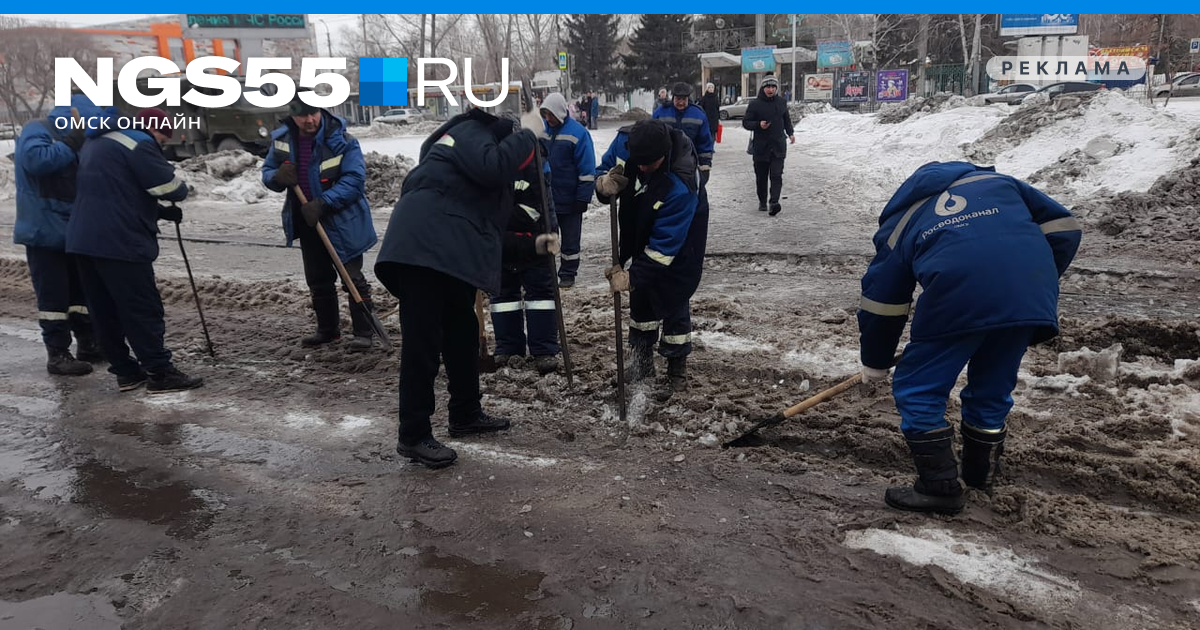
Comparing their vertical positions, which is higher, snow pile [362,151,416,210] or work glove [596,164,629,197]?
snow pile [362,151,416,210]

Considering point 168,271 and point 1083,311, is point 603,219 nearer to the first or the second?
point 168,271

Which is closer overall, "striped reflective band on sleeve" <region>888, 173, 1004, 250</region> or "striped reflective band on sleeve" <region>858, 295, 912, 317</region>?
"striped reflective band on sleeve" <region>888, 173, 1004, 250</region>

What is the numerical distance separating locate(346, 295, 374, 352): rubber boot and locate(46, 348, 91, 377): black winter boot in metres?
1.78

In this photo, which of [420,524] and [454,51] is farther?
[454,51]

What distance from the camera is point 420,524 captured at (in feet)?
10.4

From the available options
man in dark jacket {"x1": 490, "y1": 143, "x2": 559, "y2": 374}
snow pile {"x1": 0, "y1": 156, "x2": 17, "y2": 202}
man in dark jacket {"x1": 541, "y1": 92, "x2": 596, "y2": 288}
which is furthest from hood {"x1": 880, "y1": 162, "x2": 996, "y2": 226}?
snow pile {"x1": 0, "y1": 156, "x2": 17, "y2": 202}

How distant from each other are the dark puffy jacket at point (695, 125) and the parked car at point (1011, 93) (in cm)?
2064

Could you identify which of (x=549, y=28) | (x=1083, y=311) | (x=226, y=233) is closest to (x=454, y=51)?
(x=549, y=28)

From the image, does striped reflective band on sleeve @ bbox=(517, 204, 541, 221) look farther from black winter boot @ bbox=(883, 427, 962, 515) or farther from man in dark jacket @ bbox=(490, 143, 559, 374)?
black winter boot @ bbox=(883, 427, 962, 515)

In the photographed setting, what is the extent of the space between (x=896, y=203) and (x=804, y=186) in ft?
30.2

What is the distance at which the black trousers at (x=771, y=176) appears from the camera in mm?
9891

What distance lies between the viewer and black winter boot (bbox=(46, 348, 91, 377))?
5.29m

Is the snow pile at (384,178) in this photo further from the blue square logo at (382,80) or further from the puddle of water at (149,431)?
the blue square logo at (382,80)

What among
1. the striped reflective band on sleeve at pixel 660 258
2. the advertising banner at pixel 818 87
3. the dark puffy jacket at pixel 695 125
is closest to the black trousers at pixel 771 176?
the dark puffy jacket at pixel 695 125
